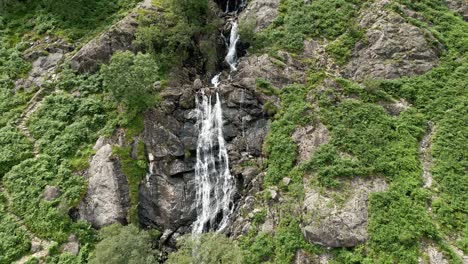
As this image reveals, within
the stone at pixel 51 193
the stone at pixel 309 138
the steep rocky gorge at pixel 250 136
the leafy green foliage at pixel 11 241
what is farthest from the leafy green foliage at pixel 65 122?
the stone at pixel 309 138

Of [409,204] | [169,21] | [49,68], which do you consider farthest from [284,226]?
[49,68]

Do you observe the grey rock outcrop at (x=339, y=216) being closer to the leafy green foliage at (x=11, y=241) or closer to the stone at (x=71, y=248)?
the stone at (x=71, y=248)

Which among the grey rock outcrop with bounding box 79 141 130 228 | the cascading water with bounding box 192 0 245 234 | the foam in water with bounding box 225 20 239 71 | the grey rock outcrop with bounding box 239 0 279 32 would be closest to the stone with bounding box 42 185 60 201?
the grey rock outcrop with bounding box 79 141 130 228

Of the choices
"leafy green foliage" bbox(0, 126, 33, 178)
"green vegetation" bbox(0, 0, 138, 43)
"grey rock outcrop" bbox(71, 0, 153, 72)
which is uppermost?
"green vegetation" bbox(0, 0, 138, 43)

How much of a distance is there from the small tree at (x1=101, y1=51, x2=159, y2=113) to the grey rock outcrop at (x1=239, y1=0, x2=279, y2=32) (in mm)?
13117

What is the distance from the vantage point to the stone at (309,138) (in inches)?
1009

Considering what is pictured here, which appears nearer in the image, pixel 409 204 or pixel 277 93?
pixel 409 204

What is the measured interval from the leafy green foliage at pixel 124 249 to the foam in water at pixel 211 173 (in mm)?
5144

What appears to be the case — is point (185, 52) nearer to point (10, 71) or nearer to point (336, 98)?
point (336, 98)

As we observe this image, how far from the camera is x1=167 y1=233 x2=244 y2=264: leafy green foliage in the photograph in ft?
61.5

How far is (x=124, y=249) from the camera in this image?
19734 mm

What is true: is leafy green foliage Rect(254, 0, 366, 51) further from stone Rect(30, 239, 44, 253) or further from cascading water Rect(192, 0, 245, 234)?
stone Rect(30, 239, 44, 253)

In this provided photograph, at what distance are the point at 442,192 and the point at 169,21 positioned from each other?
1103 inches

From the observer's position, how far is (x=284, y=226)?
22.5 meters
